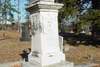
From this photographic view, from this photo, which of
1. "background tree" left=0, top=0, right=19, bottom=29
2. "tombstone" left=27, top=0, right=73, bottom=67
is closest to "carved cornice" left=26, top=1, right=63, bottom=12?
"tombstone" left=27, top=0, right=73, bottom=67

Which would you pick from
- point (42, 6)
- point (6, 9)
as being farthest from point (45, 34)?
point (6, 9)

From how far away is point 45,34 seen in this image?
9781 mm

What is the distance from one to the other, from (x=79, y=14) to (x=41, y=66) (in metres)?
9.16

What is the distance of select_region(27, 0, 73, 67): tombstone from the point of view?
9.62 metres

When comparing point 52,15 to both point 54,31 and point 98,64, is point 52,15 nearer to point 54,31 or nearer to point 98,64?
point 54,31

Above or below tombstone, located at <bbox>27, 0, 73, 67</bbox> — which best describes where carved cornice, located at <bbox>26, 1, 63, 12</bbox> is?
above

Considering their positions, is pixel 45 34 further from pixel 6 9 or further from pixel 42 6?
pixel 6 9

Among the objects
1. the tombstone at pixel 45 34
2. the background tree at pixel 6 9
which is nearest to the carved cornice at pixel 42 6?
the tombstone at pixel 45 34

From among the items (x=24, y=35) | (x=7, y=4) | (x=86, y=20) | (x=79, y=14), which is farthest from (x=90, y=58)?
(x=7, y=4)

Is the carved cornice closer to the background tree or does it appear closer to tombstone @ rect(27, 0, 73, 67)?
tombstone @ rect(27, 0, 73, 67)

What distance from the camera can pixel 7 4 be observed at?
27.8m

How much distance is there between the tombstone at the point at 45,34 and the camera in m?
9.62

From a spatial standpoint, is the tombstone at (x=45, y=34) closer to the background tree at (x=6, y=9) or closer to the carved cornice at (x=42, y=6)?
the carved cornice at (x=42, y=6)

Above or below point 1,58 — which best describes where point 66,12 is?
above
